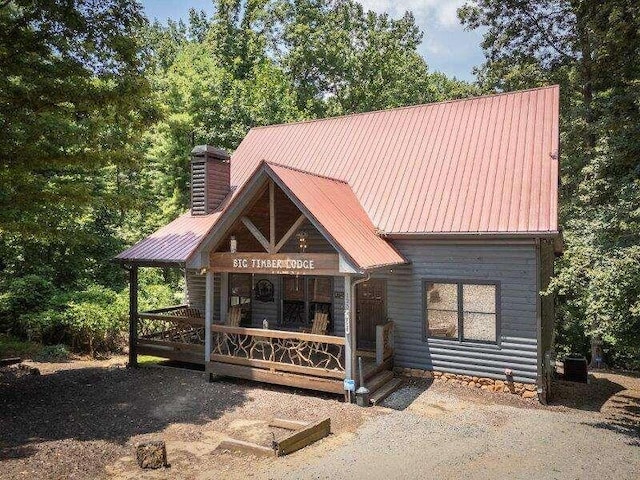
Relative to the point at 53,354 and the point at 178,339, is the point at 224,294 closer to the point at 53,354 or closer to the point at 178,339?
the point at 178,339

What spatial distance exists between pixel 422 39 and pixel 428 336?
1190 inches

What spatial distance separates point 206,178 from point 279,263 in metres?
6.67

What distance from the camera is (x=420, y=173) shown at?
14477 millimetres

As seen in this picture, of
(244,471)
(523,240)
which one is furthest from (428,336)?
(244,471)

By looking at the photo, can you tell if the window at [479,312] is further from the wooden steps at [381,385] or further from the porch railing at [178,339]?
the porch railing at [178,339]

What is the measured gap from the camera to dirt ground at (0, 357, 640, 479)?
748 cm

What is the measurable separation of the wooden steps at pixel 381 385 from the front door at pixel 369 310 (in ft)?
5.08

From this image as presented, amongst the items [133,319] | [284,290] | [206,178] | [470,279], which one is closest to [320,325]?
[284,290]

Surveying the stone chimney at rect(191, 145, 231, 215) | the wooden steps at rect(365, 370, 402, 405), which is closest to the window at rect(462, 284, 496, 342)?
the wooden steps at rect(365, 370, 402, 405)

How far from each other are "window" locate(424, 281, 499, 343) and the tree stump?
290 inches

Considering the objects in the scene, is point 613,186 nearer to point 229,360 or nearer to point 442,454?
point 442,454

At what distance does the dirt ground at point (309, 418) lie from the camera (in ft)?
24.6

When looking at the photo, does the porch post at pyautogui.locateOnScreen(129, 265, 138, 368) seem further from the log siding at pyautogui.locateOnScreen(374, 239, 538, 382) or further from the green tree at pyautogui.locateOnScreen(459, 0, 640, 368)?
the green tree at pyautogui.locateOnScreen(459, 0, 640, 368)

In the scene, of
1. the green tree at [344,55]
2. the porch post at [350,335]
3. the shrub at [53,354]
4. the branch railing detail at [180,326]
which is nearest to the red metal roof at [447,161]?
the porch post at [350,335]
